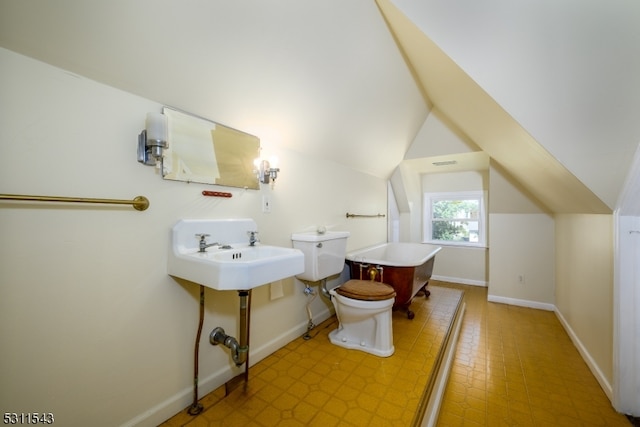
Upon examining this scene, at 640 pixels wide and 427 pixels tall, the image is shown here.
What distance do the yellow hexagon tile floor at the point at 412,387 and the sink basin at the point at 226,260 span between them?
78 centimetres

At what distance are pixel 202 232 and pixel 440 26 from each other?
1905 mm

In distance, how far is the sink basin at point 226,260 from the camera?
47.1 inches

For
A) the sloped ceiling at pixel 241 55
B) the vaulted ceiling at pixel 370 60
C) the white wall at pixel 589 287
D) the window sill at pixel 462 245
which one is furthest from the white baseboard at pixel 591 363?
the sloped ceiling at pixel 241 55

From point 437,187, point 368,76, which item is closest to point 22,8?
point 368,76

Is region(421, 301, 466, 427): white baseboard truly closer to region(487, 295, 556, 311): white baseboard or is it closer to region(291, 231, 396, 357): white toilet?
region(291, 231, 396, 357): white toilet

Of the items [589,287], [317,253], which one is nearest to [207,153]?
[317,253]

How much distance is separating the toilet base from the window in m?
3.13

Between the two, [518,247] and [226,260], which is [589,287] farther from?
[226,260]

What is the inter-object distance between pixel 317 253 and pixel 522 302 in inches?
122

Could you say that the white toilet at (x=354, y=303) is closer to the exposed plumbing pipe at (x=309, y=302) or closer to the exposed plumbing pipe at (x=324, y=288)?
the exposed plumbing pipe at (x=309, y=302)

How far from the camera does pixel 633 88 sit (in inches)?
49.9

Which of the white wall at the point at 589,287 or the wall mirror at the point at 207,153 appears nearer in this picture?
the wall mirror at the point at 207,153

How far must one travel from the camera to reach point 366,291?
2084 mm

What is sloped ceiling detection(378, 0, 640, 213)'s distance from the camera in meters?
1.25
